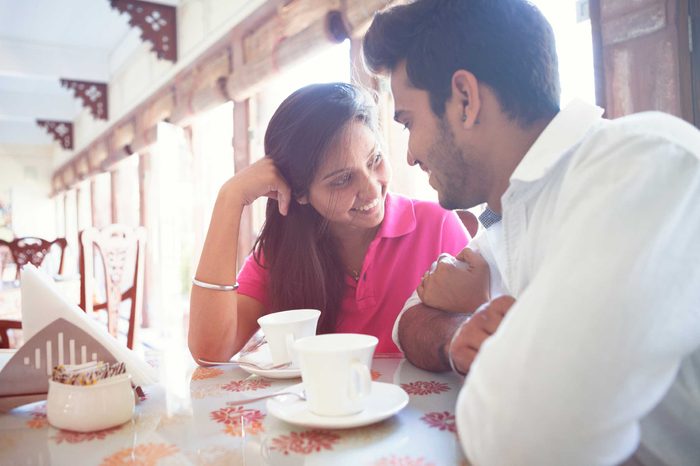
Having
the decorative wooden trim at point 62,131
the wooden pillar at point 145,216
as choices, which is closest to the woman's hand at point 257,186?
the wooden pillar at point 145,216

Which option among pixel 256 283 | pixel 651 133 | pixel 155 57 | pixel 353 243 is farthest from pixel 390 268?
pixel 155 57

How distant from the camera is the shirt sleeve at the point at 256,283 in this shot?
165 centimetres

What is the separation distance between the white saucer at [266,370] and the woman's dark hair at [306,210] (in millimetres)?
421

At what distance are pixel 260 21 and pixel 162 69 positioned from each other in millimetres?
2344

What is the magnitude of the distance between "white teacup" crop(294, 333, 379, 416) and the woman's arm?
0.69m

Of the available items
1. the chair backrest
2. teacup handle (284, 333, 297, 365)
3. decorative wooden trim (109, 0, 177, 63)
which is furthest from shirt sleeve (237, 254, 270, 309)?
decorative wooden trim (109, 0, 177, 63)

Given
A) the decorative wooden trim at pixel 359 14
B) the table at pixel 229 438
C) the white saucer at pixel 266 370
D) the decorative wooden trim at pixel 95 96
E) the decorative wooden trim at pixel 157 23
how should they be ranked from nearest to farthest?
the table at pixel 229 438
the white saucer at pixel 266 370
the decorative wooden trim at pixel 359 14
the decorative wooden trim at pixel 157 23
the decorative wooden trim at pixel 95 96

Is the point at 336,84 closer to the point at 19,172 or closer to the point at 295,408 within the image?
the point at 295,408

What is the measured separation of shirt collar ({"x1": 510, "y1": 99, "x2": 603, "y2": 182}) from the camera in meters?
0.77

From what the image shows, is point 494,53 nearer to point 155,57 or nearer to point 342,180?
point 342,180

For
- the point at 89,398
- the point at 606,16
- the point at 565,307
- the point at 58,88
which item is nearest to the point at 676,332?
the point at 565,307

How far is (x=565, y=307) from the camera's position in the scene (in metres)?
0.54

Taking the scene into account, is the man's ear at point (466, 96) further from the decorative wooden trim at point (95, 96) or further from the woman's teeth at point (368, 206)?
the decorative wooden trim at point (95, 96)

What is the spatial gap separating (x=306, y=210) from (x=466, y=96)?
84cm
